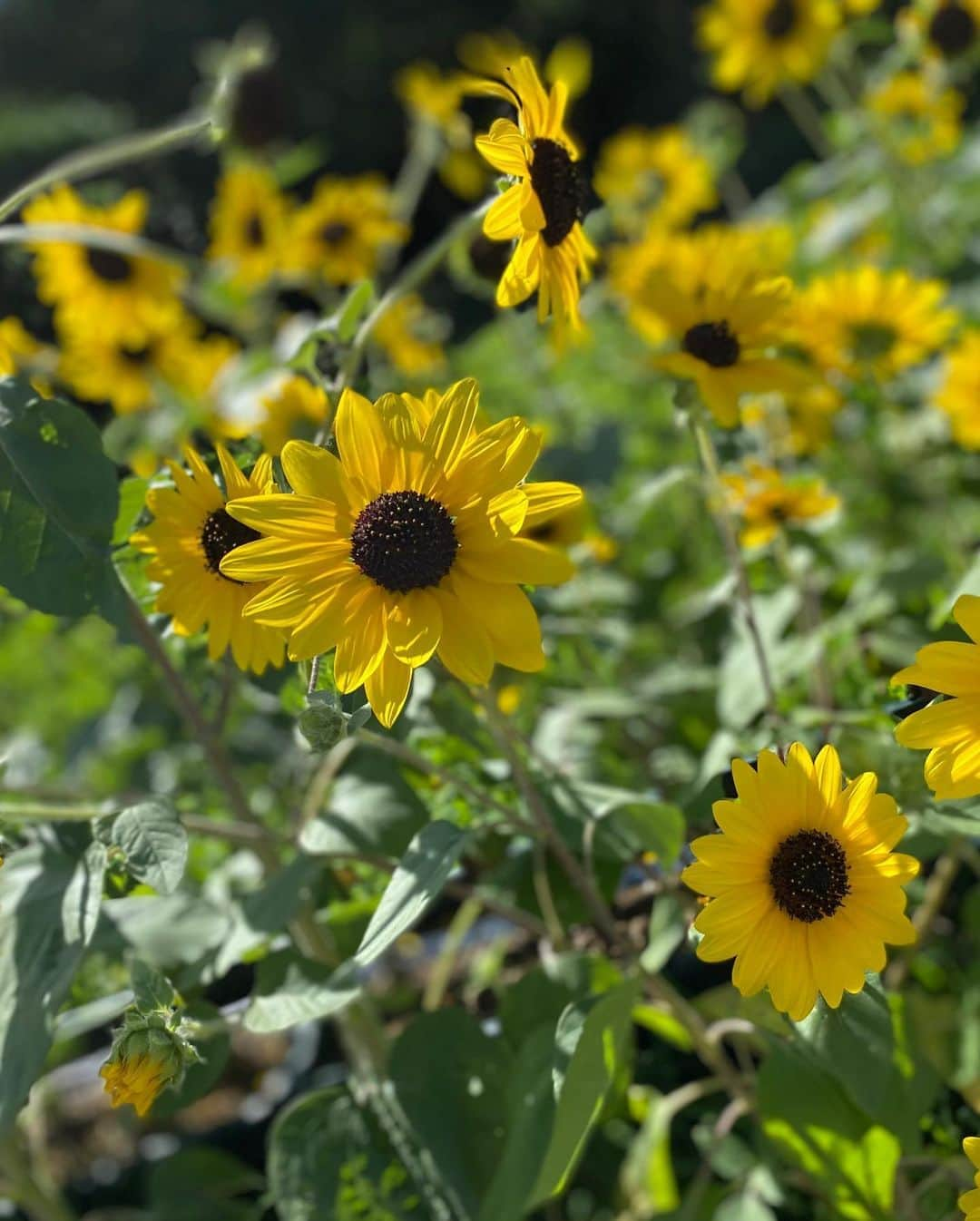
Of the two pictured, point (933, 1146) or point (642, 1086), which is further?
point (642, 1086)

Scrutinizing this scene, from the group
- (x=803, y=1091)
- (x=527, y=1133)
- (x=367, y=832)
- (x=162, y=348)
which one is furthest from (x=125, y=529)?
(x=162, y=348)

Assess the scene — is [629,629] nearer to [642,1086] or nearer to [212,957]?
[642,1086]

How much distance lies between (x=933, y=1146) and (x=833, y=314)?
0.74m

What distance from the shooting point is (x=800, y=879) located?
57 centimetres

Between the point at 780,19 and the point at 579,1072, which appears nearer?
the point at 579,1072

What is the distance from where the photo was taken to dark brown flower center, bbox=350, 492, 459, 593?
22.8 inches

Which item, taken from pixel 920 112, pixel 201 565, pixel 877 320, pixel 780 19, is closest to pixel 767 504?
pixel 877 320

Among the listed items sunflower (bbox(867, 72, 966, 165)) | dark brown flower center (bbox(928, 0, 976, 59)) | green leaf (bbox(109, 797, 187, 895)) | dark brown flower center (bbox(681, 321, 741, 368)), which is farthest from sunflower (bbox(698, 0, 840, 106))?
green leaf (bbox(109, 797, 187, 895))

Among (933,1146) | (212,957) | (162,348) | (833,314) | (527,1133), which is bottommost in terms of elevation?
(933,1146)

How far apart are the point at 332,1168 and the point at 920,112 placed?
6.04 ft

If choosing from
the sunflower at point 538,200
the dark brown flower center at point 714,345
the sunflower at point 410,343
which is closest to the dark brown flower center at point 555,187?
the sunflower at point 538,200

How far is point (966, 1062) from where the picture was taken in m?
0.83

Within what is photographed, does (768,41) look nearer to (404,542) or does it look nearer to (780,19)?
(780,19)

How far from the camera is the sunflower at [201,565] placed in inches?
26.1
